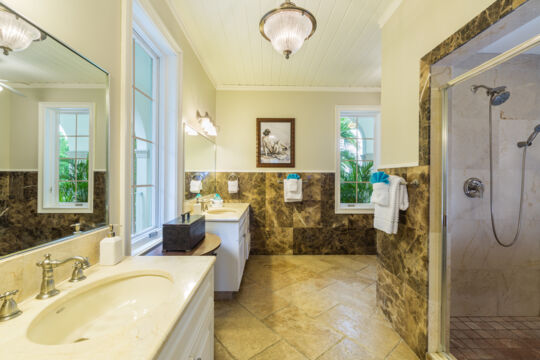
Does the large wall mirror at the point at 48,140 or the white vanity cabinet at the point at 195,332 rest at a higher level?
the large wall mirror at the point at 48,140

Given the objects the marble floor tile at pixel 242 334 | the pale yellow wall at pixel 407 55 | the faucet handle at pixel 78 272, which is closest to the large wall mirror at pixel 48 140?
the faucet handle at pixel 78 272

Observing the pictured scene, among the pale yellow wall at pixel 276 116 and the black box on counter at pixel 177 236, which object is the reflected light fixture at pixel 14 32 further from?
the pale yellow wall at pixel 276 116

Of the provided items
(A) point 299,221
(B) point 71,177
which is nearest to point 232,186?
(A) point 299,221

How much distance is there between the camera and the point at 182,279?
839mm

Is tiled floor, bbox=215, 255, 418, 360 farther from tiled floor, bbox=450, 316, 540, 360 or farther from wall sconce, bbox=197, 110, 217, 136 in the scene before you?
wall sconce, bbox=197, 110, 217, 136

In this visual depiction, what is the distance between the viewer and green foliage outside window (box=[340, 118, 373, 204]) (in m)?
3.31

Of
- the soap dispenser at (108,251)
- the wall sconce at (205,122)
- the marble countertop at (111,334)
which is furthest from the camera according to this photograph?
the wall sconce at (205,122)

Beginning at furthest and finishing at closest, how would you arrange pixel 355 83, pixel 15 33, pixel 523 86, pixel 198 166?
pixel 355 83, pixel 198 166, pixel 523 86, pixel 15 33

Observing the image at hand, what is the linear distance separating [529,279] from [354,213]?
5.58ft

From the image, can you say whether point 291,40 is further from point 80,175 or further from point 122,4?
point 80,175

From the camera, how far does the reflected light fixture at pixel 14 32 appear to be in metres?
0.63

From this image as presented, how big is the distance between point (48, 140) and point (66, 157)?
0.30ft

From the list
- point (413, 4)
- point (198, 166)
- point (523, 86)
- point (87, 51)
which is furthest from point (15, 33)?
point (523, 86)

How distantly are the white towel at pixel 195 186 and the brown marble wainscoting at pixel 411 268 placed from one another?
1853 millimetres
